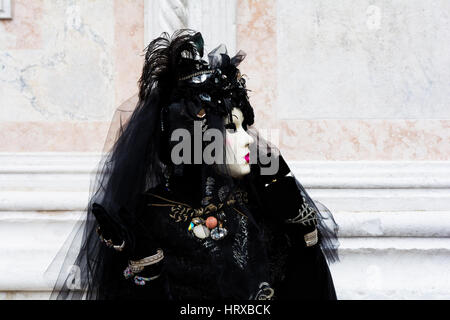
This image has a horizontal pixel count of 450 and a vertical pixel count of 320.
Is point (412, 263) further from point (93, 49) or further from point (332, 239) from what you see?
point (93, 49)

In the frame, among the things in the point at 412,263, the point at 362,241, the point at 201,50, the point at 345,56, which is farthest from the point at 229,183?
the point at 345,56

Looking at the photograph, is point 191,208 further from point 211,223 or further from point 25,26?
point 25,26

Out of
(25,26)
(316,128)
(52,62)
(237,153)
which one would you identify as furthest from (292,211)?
(25,26)

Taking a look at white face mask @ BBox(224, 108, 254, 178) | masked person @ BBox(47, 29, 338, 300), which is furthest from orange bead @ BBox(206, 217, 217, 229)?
white face mask @ BBox(224, 108, 254, 178)

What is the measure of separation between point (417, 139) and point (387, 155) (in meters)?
0.17

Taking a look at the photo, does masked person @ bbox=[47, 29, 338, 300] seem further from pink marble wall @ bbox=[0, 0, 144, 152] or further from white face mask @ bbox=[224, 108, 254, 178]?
pink marble wall @ bbox=[0, 0, 144, 152]

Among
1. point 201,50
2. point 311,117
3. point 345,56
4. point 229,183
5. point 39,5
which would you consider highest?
point 39,5

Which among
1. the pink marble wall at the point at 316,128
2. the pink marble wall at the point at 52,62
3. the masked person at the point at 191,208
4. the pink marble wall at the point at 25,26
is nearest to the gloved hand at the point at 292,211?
the masked person at the point at 191,208

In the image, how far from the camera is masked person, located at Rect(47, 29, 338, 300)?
1358 millimetres

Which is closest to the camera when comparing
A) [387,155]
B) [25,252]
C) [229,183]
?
[229,183]

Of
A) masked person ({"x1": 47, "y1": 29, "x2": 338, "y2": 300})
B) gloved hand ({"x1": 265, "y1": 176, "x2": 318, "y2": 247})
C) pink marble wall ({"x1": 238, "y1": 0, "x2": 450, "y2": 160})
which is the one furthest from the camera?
pink marble wall ({"x1": 238, "y1": 0, "x2": 450, "y2": 160})

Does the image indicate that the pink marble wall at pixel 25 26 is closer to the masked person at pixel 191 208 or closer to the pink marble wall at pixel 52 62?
the pink marble wall at pixel 52 62

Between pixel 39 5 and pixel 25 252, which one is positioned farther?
pixel 39 5

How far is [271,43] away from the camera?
95.8 inches
